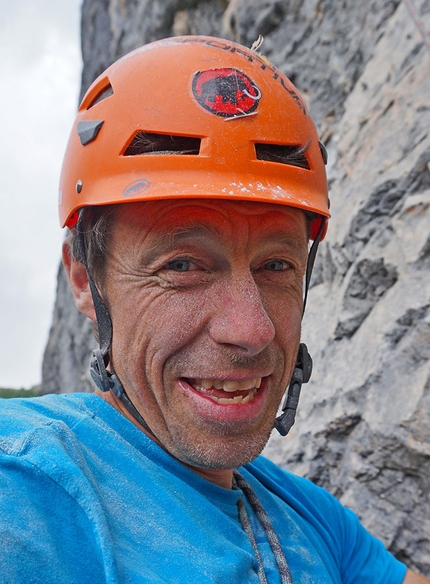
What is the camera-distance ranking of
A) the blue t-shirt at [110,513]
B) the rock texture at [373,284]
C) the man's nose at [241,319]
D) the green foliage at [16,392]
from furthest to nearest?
the green foliage at [16,392] < the rock texture at [373,284] < the man's nose at [241,319] < the blue t-shirt at [110,513]

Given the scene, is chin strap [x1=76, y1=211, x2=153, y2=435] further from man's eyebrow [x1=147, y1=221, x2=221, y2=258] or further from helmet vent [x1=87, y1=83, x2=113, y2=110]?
helmet vent [x1=87, y1=83, x2=113, y2=110]

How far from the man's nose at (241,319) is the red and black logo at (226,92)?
1.78 feet

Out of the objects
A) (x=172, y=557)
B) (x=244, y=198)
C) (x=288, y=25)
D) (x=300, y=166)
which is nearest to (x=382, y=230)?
(x=300, y=166)

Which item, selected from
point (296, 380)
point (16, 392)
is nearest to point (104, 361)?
point (296, 380)

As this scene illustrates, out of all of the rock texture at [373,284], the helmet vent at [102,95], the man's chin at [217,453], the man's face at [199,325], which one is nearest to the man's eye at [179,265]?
the man's face at [199,325]

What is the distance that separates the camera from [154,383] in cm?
175

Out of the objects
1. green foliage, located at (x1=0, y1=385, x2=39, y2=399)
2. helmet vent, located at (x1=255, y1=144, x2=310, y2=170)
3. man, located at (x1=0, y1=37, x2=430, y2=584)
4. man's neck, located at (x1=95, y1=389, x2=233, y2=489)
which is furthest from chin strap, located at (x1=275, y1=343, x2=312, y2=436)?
green foliage, located at (x1=0, y1=385, x2=39, y2=399)

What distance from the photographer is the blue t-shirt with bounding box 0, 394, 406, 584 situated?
4.06 ft

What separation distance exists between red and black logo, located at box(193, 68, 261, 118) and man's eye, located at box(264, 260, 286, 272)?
49 centimetres

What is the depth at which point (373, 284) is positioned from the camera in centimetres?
362

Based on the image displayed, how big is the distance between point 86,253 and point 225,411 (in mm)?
708

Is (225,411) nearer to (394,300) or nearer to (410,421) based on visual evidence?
(410,421)

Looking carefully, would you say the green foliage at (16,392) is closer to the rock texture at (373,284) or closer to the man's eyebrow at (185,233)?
the rock texture at (373,284)

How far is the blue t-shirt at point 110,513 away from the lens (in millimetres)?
1236
